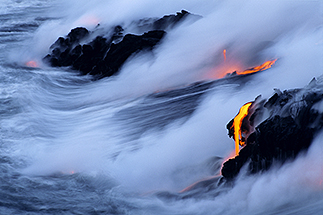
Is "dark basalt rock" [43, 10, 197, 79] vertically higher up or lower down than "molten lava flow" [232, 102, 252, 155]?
higher up

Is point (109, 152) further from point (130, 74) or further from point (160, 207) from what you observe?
point (130, 74)

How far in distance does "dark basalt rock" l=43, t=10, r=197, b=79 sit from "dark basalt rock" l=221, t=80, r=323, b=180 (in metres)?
4.32

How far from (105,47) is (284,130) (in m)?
5.28

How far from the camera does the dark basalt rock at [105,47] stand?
9.09 metres

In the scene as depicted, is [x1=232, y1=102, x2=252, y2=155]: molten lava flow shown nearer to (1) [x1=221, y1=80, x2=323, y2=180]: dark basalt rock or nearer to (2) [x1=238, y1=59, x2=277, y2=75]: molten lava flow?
(1) [x1=221, y1=80, x2=323, y2=180]: dark basalt rock

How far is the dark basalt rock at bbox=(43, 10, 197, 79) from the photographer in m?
9.09

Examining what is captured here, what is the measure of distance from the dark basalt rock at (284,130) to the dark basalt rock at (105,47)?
4.32m

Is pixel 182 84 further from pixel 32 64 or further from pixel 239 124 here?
pixel 32 64

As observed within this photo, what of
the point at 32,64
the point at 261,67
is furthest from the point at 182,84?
the point at 32,64

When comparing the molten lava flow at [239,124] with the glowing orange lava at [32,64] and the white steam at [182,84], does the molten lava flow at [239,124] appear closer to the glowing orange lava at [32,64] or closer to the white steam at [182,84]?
the white steam at [182,84]

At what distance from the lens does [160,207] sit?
5539 mm

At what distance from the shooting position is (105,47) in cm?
941

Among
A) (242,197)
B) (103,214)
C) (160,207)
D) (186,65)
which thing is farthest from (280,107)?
(186,65)

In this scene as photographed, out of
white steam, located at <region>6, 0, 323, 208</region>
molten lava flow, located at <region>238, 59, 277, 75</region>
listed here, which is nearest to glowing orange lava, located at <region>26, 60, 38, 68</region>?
white steam, located at <region>6, 0, 323, 208</region>
